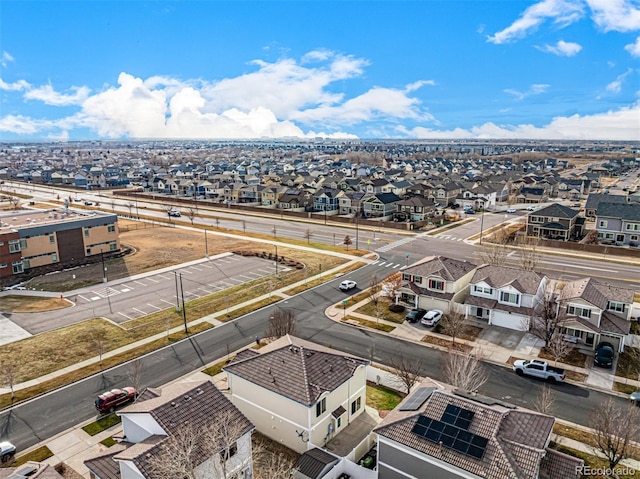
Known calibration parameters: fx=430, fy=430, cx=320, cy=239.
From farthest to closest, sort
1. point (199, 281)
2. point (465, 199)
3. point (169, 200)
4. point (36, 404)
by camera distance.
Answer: point (169, 200) < point (465, 199) < point (199, 281) < point (36, 404)

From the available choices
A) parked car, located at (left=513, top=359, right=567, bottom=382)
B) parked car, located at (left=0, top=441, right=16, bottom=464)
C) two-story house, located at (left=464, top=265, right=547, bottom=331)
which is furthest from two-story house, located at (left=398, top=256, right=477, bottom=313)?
parked car, located at (left=0, top=441, right=16, bottom=464)

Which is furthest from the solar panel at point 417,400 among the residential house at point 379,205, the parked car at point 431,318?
the residential house at point 379,205

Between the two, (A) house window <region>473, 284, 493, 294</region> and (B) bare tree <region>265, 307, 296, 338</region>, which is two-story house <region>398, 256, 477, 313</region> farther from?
(B) bare tree <region>265, 307, 296, 338</region>

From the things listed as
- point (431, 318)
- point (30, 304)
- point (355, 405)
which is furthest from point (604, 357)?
point (30, 304)

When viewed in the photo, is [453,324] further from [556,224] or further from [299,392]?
[556,224]

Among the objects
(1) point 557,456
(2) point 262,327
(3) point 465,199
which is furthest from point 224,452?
(3) point 465,199

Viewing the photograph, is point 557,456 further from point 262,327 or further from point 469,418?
point 262,327
